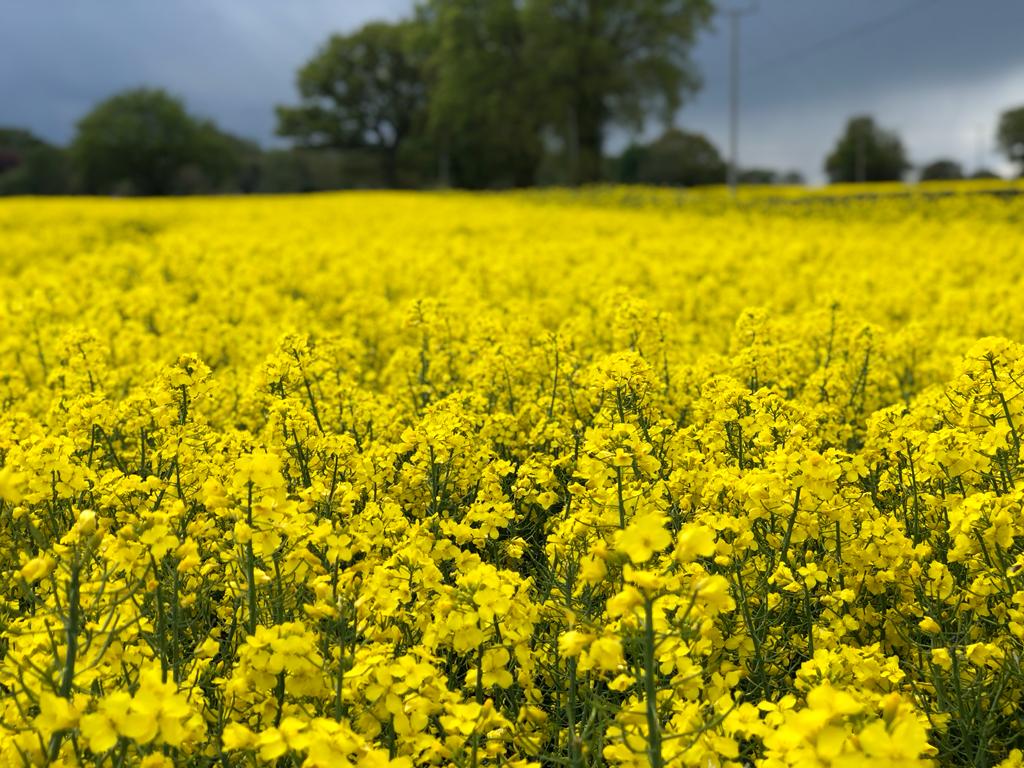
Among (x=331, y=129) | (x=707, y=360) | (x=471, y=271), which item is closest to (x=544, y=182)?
(x=331, y=129)

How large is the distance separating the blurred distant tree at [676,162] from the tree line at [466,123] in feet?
0.37

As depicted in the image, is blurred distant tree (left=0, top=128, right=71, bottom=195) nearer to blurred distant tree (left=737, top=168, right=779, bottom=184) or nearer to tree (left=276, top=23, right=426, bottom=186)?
tree (left=276, top=23, right=426, bottom=186)

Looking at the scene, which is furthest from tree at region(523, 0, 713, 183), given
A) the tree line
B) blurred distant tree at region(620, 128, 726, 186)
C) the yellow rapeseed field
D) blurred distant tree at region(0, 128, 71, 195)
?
blurred distant tree at region(0, 128, 71, 195)

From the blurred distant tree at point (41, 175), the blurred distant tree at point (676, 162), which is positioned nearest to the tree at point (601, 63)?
the blurred distant tree at point (676, 162)

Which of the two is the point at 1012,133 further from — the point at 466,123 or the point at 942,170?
the point at 466,123

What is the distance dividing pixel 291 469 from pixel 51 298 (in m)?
5.95

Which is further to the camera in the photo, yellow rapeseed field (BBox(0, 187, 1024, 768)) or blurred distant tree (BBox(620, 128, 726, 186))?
blurred distant tree (BBox(620, 128, 726, 186))

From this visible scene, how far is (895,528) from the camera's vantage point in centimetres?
302

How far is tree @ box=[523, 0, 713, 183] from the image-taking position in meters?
41.5

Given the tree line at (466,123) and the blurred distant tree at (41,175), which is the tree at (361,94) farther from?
the blurred distant tree at (41,175)

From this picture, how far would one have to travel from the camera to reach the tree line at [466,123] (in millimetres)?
43156

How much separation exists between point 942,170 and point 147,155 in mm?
70624

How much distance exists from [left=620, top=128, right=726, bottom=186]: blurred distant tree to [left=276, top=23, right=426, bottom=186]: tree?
18.3 metres

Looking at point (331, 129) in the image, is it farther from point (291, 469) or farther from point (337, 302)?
point (291, 469)
